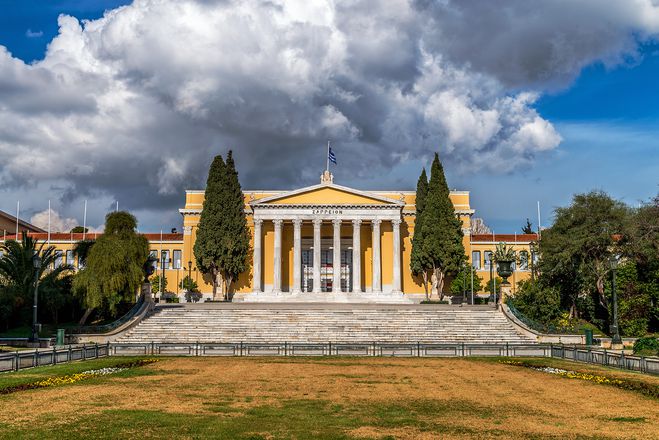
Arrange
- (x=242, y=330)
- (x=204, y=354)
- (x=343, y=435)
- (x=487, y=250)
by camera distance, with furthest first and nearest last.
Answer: (x=487, y=250) < (x=242, y=330) < (x=204, y=354) < (x=343, y=435)

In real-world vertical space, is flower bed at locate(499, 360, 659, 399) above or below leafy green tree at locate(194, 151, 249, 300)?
below

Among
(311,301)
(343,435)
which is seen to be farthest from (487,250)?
(343,435)

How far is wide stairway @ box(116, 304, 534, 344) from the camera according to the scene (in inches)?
1799

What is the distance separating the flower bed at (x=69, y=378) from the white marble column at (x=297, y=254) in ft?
134

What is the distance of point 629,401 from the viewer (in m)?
19.8

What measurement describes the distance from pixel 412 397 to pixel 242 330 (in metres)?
28.4

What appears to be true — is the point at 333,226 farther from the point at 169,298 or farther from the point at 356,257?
the point at 169,298

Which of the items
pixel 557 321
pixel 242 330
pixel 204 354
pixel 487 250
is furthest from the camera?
pixel 487 250

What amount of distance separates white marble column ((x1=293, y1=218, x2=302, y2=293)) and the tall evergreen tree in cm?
1292

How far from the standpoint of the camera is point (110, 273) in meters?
46.8

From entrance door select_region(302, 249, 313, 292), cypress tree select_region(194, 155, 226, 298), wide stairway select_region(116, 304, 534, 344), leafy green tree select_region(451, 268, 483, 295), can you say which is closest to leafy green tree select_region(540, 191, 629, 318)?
wide stairway select_region(116, 304, 534, 344)

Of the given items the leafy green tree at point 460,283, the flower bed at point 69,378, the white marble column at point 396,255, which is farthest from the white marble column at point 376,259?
the flower bed at point 69,378

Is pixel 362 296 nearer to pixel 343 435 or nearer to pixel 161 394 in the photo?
pixel 161 394

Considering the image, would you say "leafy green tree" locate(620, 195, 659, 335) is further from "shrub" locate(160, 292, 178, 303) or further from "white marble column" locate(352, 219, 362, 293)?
"shrub" locate(160, 292, 178, 303)
